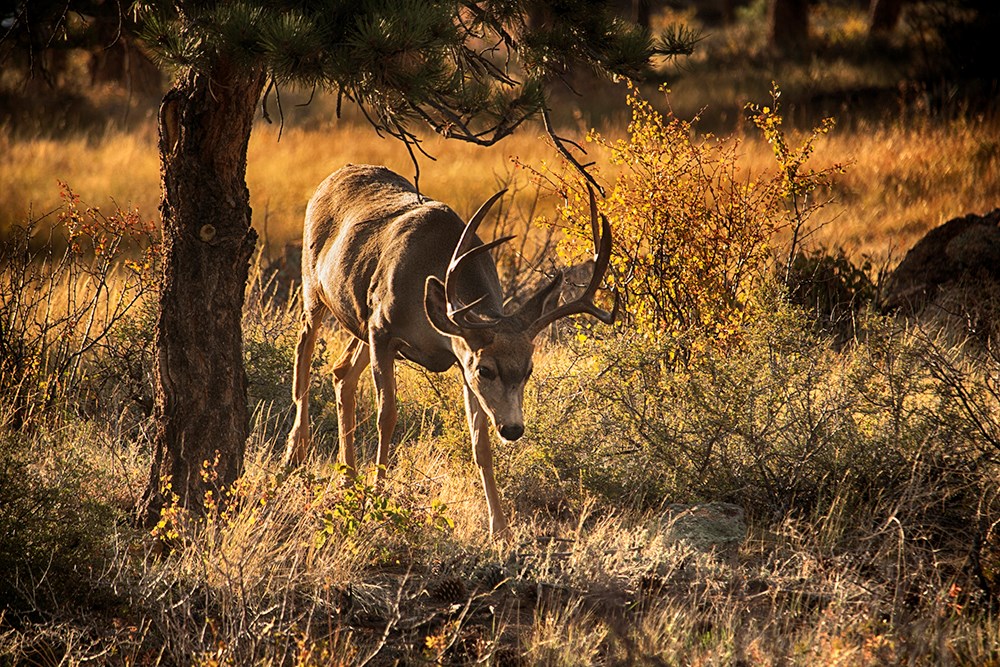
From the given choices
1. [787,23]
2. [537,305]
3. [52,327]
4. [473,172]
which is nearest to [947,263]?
[537,305]

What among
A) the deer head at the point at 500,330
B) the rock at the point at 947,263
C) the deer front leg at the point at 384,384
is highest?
the deer head at the point at 500,330

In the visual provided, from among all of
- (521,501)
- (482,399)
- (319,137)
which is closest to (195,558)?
(482,399)

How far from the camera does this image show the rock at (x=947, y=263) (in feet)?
36.0

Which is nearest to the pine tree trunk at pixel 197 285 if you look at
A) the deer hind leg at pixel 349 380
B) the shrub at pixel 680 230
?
the deer hind leg at pixel 349 380

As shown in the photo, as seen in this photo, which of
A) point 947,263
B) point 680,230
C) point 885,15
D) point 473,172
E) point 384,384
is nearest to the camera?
point 384,384

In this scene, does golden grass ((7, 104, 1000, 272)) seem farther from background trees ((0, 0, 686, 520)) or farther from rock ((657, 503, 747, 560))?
background trees ((0, 0, 686, 520))

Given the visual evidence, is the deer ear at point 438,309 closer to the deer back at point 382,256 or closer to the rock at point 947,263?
the deer back at point 382,256

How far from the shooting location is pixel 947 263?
37.0 ft

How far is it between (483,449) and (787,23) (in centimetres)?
2697

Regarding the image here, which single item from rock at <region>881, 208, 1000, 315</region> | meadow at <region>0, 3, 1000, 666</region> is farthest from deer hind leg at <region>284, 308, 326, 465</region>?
rock at <region>881, 208, 1000, 315</region>

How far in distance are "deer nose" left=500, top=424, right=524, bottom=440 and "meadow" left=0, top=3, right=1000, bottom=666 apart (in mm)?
562

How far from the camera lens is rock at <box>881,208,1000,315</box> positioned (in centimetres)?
1097

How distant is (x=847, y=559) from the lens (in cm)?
598

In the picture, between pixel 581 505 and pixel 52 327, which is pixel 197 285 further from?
pixel 581 505
